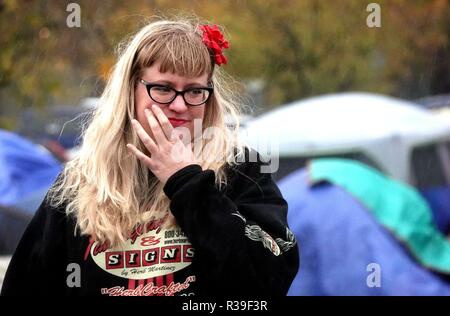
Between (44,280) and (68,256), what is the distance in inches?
4.0

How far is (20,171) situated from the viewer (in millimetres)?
7391

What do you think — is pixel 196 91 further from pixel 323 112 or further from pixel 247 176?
pixel 323 112

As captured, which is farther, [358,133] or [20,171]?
[358,133]

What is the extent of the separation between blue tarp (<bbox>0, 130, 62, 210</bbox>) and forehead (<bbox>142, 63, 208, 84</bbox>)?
4704mm

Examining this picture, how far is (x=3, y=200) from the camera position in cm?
687

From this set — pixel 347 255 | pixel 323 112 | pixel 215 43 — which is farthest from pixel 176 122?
pixel 323 112

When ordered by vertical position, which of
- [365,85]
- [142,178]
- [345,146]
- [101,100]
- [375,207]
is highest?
[365,85]

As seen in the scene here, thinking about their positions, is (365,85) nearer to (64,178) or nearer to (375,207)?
(375,207)

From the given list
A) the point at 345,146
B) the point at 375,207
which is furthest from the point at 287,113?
the point at 375,207

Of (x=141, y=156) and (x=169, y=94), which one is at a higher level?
(x=169, y=94)

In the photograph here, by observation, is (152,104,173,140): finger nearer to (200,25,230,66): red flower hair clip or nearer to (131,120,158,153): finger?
(131,120,158,153): finger

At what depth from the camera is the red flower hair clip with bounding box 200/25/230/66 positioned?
8.21ft

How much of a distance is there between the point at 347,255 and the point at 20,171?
10.3ft

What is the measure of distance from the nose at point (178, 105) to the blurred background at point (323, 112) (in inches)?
21.4
